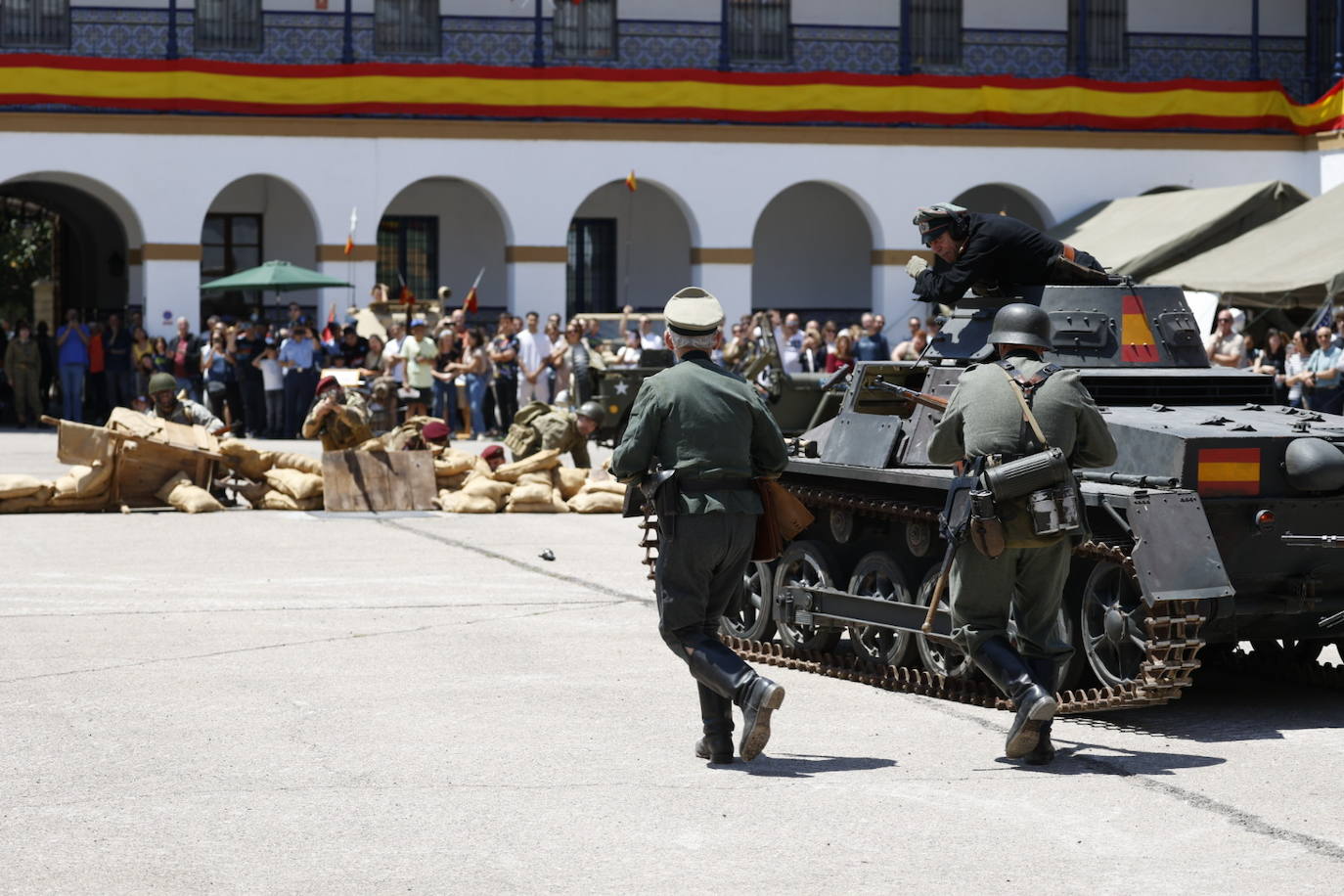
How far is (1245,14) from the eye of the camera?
38375 millimetres

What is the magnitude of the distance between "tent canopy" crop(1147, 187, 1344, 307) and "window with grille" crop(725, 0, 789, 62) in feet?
36.9

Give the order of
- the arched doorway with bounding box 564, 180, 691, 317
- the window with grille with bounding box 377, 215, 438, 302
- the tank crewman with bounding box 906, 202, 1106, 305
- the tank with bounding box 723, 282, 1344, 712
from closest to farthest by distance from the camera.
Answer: the tank with bounding box 723, 282, 1344, 712
the tank crewman with bounding box 906, 202, 1106, 305
the window with grille with bounding box 377, 215, 438, 302
the arched doorway with bounding box 564, 180, 691, 317

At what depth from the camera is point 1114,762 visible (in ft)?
28.1

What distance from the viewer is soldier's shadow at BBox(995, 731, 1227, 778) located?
8.38 m

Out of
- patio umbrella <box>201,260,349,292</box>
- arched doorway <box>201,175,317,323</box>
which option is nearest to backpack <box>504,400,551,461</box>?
patio umbrella <box>201,260,349,292</box>

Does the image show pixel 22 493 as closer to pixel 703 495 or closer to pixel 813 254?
pixel 703 495

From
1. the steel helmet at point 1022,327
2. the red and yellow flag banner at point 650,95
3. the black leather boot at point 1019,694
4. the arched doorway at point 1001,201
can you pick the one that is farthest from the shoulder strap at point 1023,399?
the arched doorway at point 1001,201

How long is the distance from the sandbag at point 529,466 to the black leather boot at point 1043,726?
11.1 m

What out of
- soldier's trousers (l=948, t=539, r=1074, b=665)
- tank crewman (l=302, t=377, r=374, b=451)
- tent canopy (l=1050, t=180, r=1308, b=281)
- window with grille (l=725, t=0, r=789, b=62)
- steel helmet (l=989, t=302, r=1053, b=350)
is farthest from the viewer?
window with grille (l=725, t=0, r=789, b=62)

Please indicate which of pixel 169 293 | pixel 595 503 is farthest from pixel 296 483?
pixel 169 293

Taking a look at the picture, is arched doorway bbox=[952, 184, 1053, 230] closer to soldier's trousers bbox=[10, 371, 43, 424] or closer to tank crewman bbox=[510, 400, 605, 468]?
soldier's trousers bbox=[10, 371, 43, 424]

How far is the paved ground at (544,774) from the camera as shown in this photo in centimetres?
675

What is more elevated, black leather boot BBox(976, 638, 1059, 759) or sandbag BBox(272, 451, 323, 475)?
sandbag BBox(272, 451, 323, 475)

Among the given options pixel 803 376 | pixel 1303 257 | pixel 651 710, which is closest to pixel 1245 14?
pixel 1303 257
